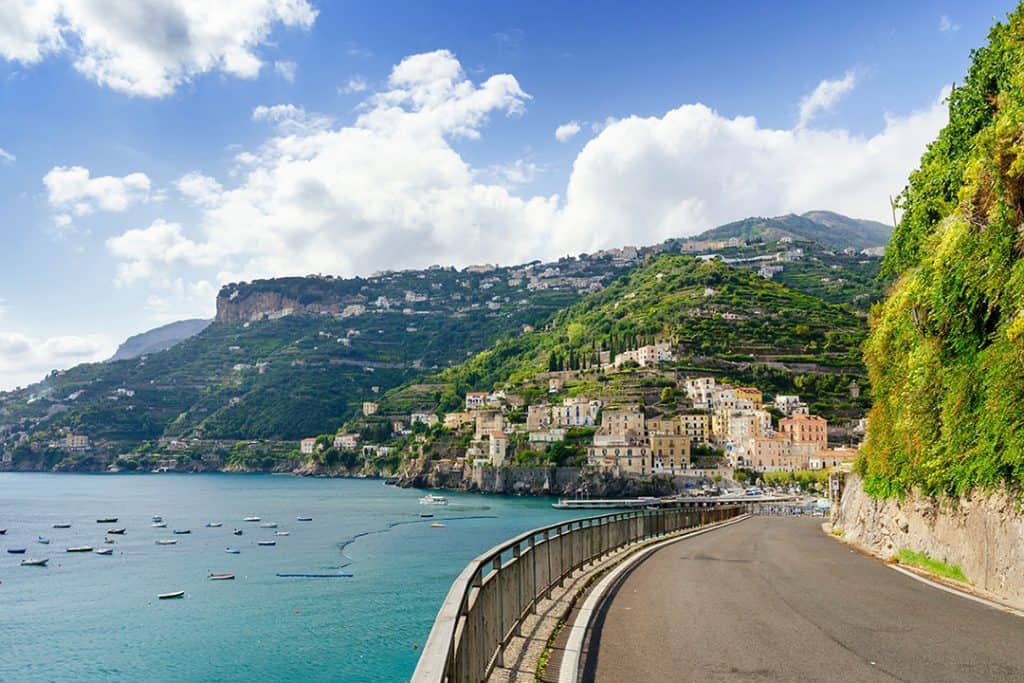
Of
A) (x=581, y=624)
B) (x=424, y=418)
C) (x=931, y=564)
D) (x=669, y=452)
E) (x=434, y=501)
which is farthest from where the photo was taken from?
(x=424, y=418)

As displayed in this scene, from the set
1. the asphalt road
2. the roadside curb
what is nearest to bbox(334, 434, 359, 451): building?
the roadside curb

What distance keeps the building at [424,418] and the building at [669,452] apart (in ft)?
205

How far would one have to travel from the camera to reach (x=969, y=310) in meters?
12.7

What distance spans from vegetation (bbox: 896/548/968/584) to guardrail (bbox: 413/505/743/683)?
20.5ft

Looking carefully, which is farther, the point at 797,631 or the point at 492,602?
the point at 797,631

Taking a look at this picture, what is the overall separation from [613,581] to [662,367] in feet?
431

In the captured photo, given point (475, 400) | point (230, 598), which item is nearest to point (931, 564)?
point (230, 598)

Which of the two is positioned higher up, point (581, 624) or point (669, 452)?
point (669, 452)

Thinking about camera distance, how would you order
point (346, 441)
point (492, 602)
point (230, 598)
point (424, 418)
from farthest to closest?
1. point (424, 418)
2. point (346, 441)
3. point (230, 598)
4. point (492, 602)

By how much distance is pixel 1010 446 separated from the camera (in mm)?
10242

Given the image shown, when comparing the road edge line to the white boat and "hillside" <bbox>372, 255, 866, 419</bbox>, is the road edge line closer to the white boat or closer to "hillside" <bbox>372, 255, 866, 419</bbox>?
the white boat

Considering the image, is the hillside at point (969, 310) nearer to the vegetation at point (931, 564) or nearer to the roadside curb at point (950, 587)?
the vegetation at point (931, 564)

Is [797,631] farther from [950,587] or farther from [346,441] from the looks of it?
[346,441]

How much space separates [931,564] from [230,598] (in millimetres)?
31361
